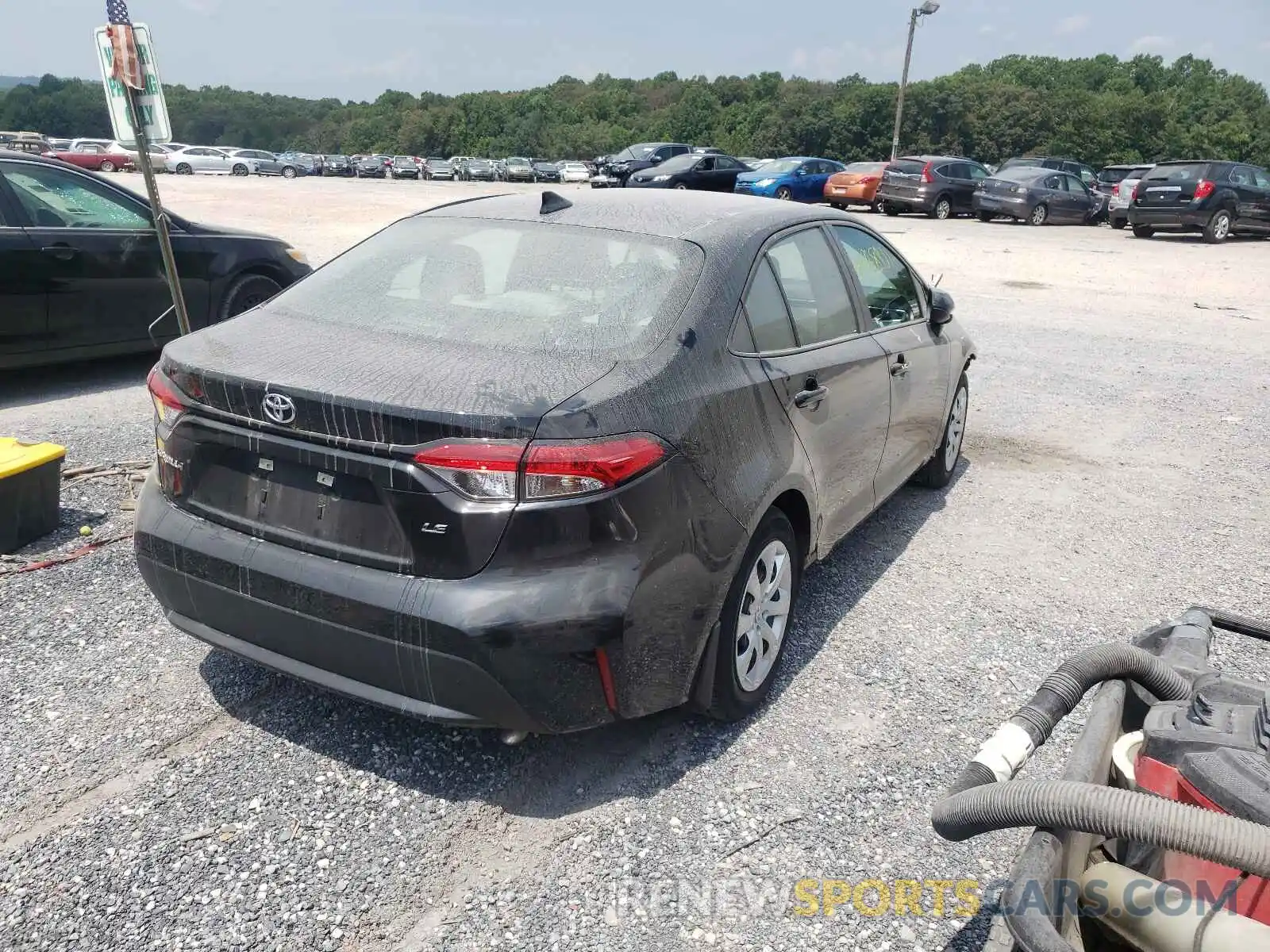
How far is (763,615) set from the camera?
331cm

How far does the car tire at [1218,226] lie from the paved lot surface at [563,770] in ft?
58.5

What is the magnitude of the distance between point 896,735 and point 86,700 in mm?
2693

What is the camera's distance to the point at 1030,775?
3006 millimetres

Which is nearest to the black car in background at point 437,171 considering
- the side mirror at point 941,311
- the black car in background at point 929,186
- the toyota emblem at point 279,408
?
the black car in background at point 929,186

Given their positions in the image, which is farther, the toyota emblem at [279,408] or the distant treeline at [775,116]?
the distant treeline at [775,116]

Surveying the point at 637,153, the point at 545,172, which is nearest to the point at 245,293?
the point at 637,153

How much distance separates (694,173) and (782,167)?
2.70 meters

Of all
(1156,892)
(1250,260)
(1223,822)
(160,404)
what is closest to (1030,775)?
(1156,892)

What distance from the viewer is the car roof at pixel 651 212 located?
3445 millimetres

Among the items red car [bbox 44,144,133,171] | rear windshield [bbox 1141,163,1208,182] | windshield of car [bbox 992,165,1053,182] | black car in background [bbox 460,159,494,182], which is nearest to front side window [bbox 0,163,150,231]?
rear windshield [bbox 1141,163,1208,182]

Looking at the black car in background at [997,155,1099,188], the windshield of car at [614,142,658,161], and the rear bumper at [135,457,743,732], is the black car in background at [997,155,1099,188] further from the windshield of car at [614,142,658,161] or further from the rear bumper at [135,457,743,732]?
the rear bumper at [135,457,743,732]

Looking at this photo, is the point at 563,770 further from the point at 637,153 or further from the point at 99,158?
A: the point at 99,158

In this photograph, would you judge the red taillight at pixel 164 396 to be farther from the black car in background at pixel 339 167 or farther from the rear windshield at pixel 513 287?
the black car in background at pixel 339 167

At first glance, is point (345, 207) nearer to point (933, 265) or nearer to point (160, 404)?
point (933, 265)
